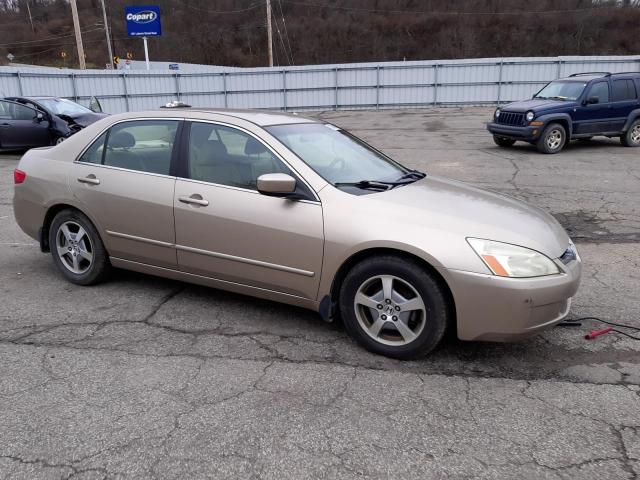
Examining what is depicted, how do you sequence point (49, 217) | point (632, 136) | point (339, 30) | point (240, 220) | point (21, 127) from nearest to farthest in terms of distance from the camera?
point (240, 220) → point (49, 217) → point (21, 127) → point (632, 136) → point (339, 30)

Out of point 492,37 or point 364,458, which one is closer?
point 364,458

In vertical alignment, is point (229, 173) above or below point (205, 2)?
below

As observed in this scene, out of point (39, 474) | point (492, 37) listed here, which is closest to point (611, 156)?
point (39, 474)

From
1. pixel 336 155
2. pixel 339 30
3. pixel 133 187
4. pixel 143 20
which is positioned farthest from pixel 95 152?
pixel 339 30

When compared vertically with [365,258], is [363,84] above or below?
below

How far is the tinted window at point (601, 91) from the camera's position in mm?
13223

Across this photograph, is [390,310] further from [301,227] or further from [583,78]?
[583,78]

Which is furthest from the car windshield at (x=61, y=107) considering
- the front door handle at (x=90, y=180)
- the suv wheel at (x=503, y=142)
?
the suv wheel at (x=503, y=142)

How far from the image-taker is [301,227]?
3629mm

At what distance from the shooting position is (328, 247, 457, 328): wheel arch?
11.0 feet

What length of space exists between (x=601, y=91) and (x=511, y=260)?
12.2 metres

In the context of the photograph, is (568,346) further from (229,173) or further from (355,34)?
(355,34)

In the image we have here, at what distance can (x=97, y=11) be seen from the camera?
89125 millimetres

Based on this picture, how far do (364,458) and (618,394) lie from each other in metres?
1.63
